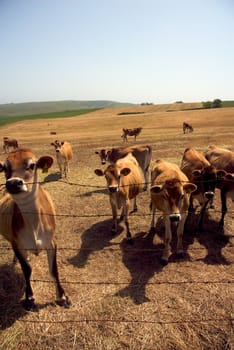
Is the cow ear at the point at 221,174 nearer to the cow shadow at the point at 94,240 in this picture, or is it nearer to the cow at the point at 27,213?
the cow shadow at the point at 94,240

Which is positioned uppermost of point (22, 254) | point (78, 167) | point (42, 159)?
point (42, 159)

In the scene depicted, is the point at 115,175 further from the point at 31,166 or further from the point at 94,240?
the point at 31,166

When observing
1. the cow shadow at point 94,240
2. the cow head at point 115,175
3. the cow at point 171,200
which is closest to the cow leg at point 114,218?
the cow shadow at point 94,240

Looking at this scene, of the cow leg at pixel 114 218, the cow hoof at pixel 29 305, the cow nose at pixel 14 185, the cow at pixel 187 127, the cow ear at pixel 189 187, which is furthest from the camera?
the cow at pixel 187 127

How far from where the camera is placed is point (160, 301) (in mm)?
5012

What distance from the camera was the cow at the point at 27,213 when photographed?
13.6ft

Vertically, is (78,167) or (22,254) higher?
(22,254)

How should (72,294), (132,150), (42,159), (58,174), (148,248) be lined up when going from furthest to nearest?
(58,174), (132,150), (148,248), (72,294), (42,159)

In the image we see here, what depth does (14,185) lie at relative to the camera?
3801mm

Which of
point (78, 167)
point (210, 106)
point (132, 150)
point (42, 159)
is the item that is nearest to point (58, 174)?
point (78, 167)

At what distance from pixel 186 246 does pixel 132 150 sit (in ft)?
22.2

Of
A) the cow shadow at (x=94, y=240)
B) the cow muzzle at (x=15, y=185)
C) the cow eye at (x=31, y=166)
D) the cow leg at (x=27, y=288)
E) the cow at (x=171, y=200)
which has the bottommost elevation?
the cow shadow at (x=94, y=240)

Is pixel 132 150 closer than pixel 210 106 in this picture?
Yes

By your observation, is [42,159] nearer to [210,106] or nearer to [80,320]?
[80,320]
